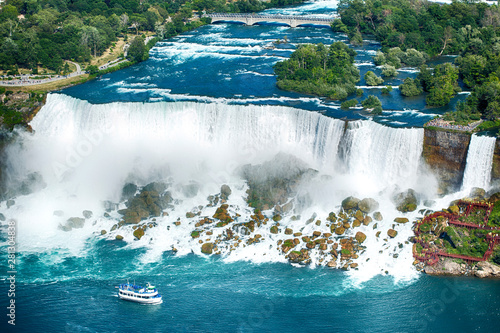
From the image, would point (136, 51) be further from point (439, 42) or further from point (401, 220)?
point (401, 220)

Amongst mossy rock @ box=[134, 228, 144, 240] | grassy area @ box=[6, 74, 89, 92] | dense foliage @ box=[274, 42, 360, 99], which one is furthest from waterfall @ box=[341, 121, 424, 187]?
grassy area @ box=[6, 74, 89, 92]

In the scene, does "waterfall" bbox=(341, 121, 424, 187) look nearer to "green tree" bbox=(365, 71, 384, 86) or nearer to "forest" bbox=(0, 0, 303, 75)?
"green tree" bbox=(365, 71, 384, 86)

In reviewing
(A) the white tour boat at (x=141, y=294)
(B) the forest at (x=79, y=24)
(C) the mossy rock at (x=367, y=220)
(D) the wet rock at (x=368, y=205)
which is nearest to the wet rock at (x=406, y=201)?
(D) the wet rock at (x=368, y=205)

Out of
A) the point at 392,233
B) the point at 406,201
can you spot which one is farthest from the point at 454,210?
the point at 392,233

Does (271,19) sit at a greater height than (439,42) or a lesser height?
greater

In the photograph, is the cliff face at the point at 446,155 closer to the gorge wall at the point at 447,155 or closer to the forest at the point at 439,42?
the gorge wall at the point at 447,155

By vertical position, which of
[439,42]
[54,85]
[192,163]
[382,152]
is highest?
[439,42]
